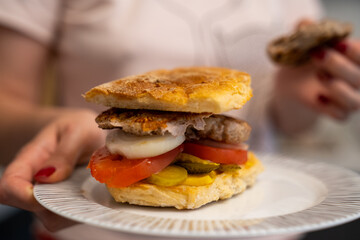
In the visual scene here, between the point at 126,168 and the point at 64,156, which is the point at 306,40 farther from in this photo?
the point at 64,156

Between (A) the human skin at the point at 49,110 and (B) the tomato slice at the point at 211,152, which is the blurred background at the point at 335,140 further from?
(B) the tomato slice at the point at 211,152

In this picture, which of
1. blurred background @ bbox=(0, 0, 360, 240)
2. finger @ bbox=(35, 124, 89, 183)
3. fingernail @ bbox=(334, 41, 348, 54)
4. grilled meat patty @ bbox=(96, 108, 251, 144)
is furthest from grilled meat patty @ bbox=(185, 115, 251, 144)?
blurred background @ bbox=(0, 0, 360, 240)

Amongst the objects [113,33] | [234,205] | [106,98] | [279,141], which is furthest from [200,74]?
[279,141]

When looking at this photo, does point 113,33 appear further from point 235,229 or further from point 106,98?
point 235,229

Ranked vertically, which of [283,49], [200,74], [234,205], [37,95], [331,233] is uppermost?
[283,49]

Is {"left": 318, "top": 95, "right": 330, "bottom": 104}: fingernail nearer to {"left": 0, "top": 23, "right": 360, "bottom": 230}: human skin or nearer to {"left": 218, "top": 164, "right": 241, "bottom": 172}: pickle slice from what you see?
{"left": 0, "top": 23, "right": 360, "bottom": 230}: human skin

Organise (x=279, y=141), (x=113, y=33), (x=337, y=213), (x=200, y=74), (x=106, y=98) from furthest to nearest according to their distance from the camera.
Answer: (x=279, y=141)
(x=113, y=33)
(x=200, y=74)
(x=106, y=98)
(x=337, y=213)

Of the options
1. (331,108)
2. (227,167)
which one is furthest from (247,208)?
(331,108)
